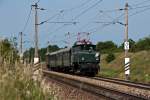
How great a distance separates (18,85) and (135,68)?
4516 cm

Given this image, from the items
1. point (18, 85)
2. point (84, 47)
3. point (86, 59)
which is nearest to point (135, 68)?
point (84, 47)

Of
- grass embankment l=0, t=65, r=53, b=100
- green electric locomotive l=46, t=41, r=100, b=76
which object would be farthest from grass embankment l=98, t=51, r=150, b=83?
grass embankment l=0, t=65, r=53, b=100

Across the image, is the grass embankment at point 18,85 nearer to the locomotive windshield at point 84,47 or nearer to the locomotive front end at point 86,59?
the locomotive front end at point 86,59

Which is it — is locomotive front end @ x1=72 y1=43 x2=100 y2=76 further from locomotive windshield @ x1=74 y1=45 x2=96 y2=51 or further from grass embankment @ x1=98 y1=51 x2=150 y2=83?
grass embankment @ x1=98 y1=51 x2=150 y2=83

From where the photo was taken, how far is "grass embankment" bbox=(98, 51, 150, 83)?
46912 mm

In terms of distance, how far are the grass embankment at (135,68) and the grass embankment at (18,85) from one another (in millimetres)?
29524

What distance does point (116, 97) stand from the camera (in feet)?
70.7

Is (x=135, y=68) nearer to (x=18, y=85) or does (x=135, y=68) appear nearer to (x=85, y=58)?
(x=85, y=58)

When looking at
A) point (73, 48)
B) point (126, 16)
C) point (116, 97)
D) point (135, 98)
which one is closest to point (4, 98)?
point (135, 98)

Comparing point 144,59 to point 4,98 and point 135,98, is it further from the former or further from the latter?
point 4,98

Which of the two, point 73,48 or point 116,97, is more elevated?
point 73,48

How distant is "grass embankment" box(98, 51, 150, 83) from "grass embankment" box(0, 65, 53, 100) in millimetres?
29524

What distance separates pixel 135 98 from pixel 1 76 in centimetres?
915

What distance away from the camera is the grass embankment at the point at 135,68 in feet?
154
